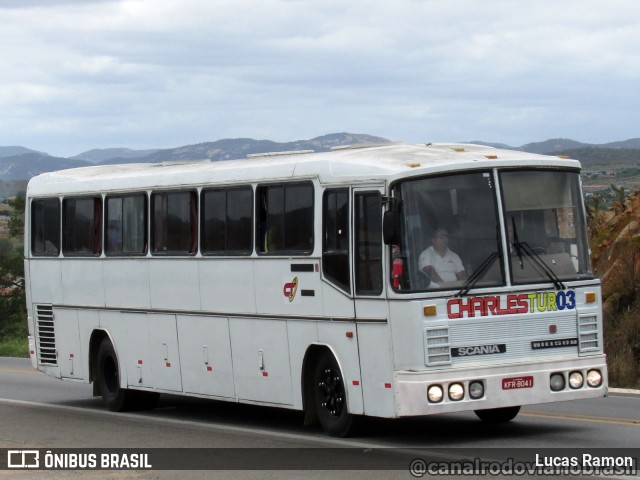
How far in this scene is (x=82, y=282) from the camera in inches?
773

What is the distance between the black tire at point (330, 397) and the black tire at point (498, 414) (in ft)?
5.53

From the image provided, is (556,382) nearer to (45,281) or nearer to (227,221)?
(227,221)

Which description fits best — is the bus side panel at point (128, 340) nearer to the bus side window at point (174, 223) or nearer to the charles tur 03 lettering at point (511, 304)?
the bus side window at point (174, 223)

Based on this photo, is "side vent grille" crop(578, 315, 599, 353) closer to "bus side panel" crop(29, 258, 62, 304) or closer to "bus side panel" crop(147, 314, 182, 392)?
"bus side panel" crop(147, 314, 182, 392)

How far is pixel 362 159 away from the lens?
Answer: 14.3 metres

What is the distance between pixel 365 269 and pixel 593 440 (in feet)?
9.36

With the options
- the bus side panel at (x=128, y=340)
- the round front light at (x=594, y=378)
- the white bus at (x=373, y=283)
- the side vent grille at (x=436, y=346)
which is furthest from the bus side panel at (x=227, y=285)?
the round front light at (x=594, y=378)

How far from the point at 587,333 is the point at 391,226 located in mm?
2371

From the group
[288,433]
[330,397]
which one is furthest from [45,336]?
[330,397]

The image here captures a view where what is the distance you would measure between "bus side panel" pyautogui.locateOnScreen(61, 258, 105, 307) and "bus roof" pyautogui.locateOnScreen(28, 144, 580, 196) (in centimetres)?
118

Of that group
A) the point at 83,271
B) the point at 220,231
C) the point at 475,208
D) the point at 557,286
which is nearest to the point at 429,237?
the point at 475,208

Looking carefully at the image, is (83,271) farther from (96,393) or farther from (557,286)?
(557,286)

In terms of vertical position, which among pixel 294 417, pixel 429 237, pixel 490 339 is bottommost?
pixel 294 417

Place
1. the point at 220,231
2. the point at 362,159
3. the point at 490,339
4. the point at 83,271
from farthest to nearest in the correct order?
the point at 83,271 → the point at 220,231 → the point at 362,159 → the point at 490,339
